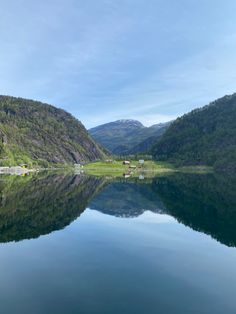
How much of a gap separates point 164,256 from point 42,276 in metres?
13.5

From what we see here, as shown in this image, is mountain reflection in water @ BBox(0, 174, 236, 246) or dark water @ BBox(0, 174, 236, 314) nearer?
dark water @ BBox(0, 174, 236, 314)

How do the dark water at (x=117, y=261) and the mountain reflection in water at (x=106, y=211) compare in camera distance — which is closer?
the dark water at (x=117, y=261)

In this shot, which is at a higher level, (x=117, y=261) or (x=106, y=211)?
(x=117, y=261)

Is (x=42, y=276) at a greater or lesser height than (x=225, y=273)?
greater

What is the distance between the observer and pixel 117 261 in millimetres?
35500

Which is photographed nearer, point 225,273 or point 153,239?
point 225,273

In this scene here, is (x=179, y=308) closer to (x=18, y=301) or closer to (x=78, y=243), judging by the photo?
(x=18, y=301)

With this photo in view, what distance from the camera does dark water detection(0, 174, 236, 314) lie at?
24844 mm

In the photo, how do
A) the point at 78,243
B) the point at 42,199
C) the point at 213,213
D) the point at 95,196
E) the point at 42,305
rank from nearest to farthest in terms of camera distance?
the point at 42,305, the point at 78,243, the point at 213,213, the point at 42,199, the point at 95,196

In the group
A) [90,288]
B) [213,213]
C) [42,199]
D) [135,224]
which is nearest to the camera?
[90,288]

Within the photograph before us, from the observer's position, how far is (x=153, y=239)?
47688 mm

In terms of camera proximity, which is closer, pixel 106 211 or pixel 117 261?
→ pixel 117 261

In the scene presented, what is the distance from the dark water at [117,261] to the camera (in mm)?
24844

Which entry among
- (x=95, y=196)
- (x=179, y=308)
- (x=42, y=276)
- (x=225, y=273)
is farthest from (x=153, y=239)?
(x=95, y=196)
